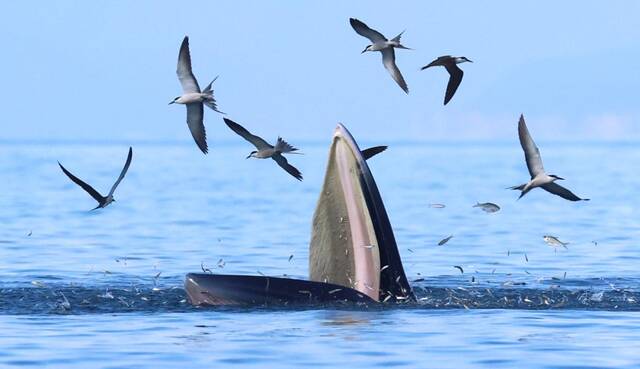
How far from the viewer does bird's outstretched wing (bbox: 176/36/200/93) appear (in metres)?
21.4

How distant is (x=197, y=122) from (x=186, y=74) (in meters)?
0.73

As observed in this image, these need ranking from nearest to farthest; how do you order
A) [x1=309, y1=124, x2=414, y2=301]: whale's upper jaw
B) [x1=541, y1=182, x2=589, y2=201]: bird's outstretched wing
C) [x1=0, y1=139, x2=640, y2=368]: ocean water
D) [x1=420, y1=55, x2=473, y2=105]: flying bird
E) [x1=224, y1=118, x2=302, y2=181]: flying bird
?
[x1=0, y1=139, x2=640, y2=368]: ocean water, [x1=309, y1=124, x2=414, y2=301]: whale's upper jaw, [x1=541, y1=182, x2=589, y2=201]: bird's outstretched wing, [x1=224, y1=118, x2=302, y2=181]: flying bird, [x1=420, y1=55, x2=473, y2=105]: flying bird

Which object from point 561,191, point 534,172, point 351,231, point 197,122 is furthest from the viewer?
point 197,122

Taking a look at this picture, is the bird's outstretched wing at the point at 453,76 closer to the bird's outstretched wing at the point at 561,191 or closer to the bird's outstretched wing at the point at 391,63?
the bird's outstretched wing at the point at 391,63

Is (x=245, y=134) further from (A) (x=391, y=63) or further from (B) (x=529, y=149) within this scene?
(B) (x=529, y=149)

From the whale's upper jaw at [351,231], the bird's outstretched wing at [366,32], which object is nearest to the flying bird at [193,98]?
the bird's outstretched wing at [366,32]

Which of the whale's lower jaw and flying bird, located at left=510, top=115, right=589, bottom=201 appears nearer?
the whale's lower jaw

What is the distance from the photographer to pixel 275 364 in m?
16.1

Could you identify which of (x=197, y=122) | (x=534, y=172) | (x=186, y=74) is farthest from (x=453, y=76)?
(x=186, y=74)

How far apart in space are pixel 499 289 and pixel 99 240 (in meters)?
15.5

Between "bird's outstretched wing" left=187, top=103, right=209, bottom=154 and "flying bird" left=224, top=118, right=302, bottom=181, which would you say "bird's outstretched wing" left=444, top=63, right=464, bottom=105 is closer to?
"flying bird" left=224, top=118, right=302, bottom=181

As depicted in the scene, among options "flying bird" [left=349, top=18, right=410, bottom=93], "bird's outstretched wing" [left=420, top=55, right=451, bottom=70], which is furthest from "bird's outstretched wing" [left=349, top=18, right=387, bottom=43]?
"bird's outstretched wing" [left=420, top=55, right=451, bottom=70]

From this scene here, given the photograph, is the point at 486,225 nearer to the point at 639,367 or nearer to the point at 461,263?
the point at 461,263

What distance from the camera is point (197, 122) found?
71.7ft
